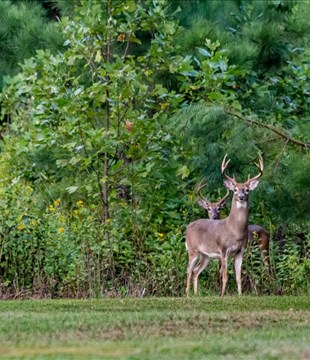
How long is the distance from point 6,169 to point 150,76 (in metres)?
3.72

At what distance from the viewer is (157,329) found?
32.8ft

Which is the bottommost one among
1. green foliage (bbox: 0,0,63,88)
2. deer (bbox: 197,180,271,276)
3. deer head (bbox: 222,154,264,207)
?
deer (bbox: 197,180,271,276)

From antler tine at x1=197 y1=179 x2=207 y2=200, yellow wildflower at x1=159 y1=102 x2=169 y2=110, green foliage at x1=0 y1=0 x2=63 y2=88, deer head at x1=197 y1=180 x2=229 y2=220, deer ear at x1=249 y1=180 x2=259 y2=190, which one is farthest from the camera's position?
green foliage at x1=0 y1=0 x2=63 y2=88

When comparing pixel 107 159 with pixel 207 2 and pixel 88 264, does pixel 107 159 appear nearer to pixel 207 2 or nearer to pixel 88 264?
pixel 88 264

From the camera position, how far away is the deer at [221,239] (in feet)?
49.8

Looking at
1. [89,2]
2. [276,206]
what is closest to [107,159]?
[89,2]

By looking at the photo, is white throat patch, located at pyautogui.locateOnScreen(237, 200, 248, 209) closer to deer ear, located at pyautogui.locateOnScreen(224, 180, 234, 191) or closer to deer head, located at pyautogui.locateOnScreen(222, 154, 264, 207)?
deer head, located at pyautogui.locateOnScreen(222, 154, 264, 207)

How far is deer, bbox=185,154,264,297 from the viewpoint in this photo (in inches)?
598

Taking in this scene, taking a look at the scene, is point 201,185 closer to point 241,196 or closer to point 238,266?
point 241,196

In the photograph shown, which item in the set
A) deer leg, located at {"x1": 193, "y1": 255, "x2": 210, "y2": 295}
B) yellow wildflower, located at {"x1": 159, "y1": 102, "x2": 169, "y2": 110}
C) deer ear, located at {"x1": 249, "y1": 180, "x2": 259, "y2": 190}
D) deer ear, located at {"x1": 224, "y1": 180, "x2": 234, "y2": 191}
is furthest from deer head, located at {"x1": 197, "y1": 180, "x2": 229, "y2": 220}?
deer ear, located at {"x1": 249, "y1": 180, "x2": 259, "y2": 190}

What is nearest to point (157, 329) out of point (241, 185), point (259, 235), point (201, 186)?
point (241, 185)

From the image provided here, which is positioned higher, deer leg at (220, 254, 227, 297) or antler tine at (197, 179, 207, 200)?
antler tine at (197, 179, 207, 200)

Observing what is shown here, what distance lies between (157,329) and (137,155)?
594 centimetres

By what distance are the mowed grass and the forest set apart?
1.65 meters
